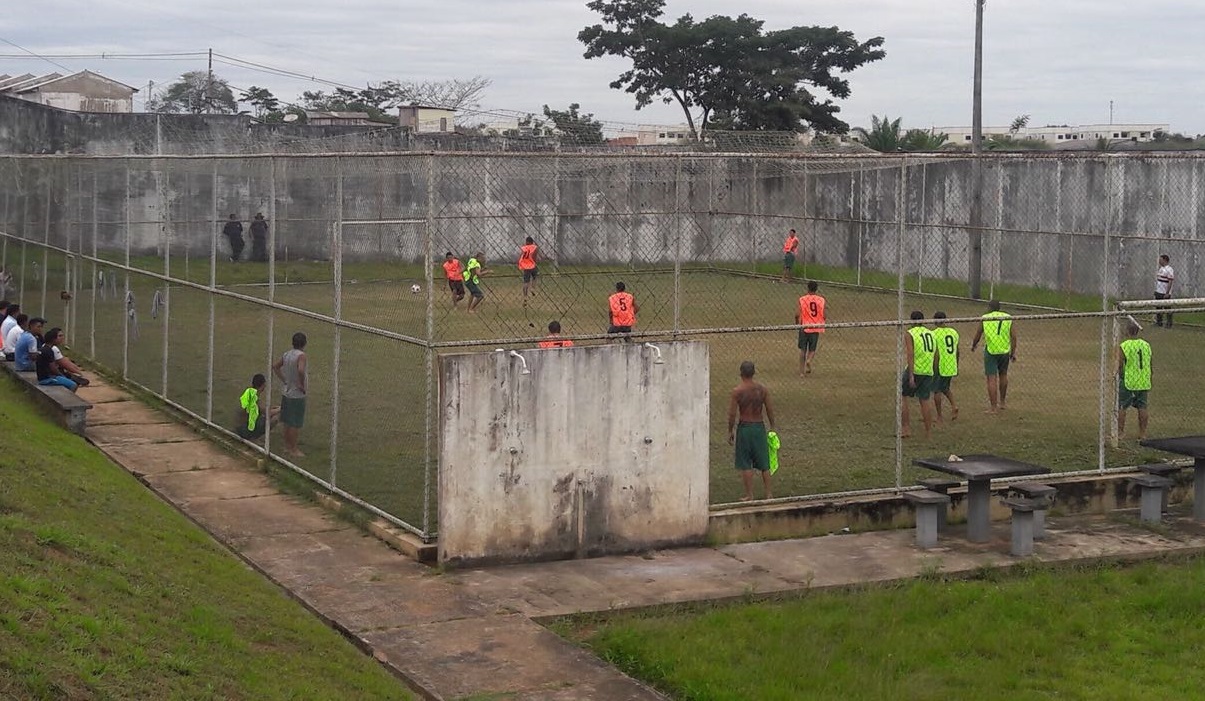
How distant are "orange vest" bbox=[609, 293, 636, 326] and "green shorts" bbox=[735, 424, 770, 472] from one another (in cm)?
649

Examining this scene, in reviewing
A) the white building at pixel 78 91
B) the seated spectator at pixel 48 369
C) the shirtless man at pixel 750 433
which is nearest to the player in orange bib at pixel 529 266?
the seated spectator at pixel 48 369

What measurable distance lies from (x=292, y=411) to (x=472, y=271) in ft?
25.9

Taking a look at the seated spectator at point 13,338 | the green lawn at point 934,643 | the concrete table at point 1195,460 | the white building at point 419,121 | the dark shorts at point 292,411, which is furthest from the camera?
Result: the white building at point 419,121

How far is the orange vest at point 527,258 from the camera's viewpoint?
2228cm

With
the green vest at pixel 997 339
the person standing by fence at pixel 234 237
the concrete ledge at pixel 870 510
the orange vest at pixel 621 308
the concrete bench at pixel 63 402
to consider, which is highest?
the person standing by fence at pixel 234 237

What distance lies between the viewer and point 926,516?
473 inches

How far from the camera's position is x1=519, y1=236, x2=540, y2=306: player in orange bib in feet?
70.0

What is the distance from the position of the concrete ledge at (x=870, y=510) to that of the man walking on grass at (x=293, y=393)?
14.5ft

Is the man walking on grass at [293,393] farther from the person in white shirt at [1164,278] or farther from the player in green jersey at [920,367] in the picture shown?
the person in white shirt at [1164,278]

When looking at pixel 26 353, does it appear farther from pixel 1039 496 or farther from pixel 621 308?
pixel 1039 496

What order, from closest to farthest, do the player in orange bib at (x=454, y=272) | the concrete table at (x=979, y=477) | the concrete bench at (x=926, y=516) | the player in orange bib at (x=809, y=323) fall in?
1. the concrete bench at (x=926, y=516)
2. the concrete table at (x=979, y=477)
3. the player in orange bib at (x=809, y=323)
4. the player in orange bib at (x=454, y=272)

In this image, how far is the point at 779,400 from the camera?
60.4ft

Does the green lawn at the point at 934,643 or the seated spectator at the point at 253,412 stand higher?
the seated spectator at the point at 253,412

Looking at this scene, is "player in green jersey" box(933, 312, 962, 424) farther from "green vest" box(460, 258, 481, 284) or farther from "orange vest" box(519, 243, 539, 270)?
"orange vest" box(519, 243, 539, 270)
